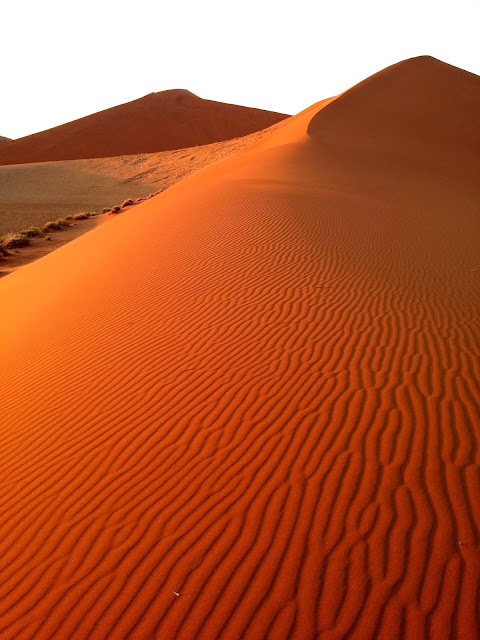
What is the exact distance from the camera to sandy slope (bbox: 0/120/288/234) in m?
32.1

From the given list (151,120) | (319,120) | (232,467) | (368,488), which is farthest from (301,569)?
(151,120)

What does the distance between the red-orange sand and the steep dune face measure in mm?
61612

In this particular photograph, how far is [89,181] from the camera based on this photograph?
4309cm

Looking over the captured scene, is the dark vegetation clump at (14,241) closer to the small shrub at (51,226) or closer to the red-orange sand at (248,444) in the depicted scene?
the small shrub at (51,226)

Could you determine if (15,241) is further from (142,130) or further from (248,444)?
(142,130)

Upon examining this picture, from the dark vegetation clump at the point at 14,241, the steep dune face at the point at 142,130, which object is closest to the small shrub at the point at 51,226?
the dark vegetation clump at the point at 14,241

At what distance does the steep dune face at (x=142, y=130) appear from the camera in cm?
6744

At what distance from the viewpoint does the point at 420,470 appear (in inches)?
161

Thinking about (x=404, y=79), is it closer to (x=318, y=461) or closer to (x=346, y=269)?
(x=346, y=269)

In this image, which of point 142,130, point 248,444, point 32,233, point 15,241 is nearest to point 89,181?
point 32,233

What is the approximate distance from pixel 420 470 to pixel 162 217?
36.6 ft

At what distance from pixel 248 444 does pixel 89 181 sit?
42.3 m

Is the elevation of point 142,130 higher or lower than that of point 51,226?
higher

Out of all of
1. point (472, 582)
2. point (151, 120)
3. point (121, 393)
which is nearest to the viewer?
point (472, 582)
